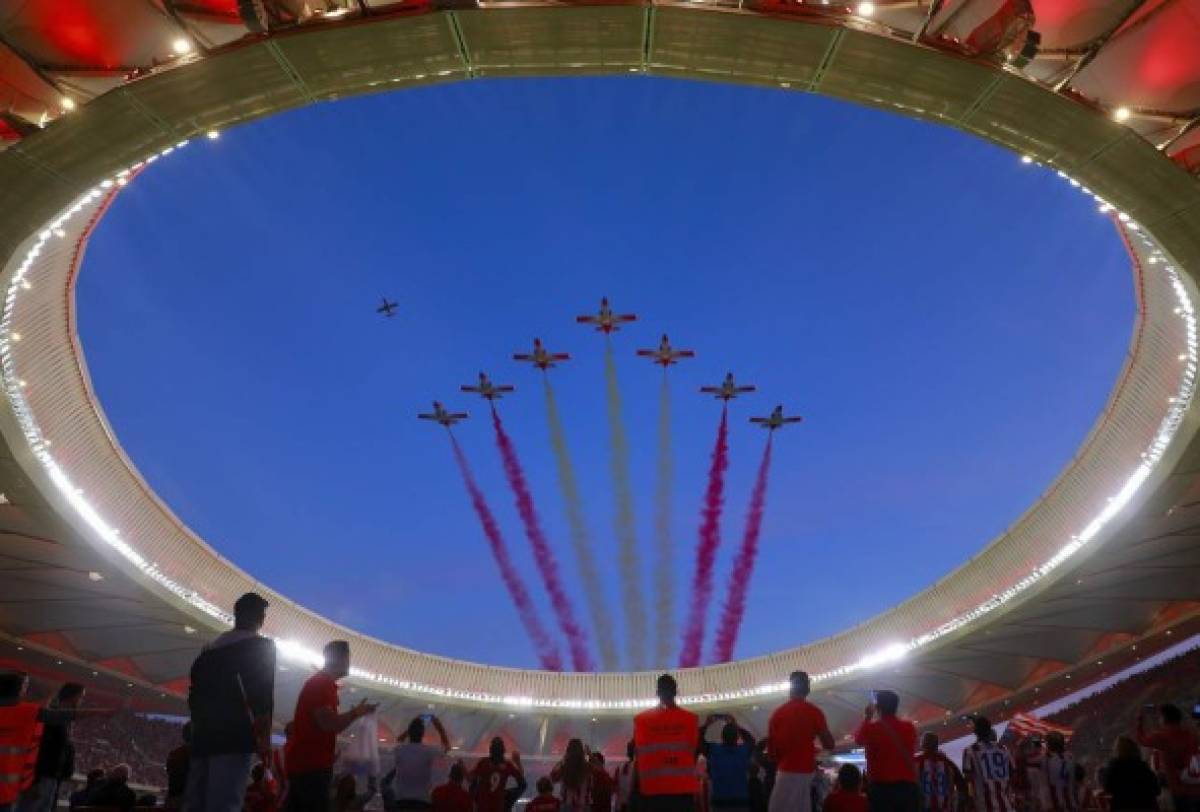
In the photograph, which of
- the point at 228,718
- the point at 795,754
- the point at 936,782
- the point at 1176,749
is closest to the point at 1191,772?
the point at 1176,749

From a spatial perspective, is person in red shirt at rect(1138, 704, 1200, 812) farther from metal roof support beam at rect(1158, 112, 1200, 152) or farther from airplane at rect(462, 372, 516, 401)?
airplane at rect(462, 372, 516, 401)

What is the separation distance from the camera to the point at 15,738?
9297mm

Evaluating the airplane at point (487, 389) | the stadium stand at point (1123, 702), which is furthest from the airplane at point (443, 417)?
the stadium stand at point (1123, 702)

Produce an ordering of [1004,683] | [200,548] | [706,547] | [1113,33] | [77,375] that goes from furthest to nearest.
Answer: [706,547]
[1004,683]
[200,548]
[77,375]
[1113,33]

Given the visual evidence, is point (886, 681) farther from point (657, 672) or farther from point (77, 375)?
point (77, 375)

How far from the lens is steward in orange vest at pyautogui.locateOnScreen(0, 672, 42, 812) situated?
911 cm

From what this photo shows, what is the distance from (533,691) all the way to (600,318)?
883 inches

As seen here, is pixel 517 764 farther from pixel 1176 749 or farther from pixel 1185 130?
pixel 1185 130

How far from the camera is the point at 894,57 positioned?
14.3 m

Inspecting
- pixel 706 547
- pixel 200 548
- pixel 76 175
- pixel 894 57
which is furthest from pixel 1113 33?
pixel 706 547

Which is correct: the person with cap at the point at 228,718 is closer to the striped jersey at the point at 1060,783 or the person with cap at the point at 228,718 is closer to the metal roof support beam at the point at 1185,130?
the striped jersey at the point at 1060,783

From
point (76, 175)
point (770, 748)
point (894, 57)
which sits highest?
point (894, 57)

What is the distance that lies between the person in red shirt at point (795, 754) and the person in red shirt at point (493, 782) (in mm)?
3725

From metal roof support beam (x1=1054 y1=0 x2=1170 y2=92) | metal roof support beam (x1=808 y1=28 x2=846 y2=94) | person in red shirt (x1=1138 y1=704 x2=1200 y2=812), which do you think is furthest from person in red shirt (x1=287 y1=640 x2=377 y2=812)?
metal roof support beam (x1=1054 y1=0 x2=1170 y2=92)
